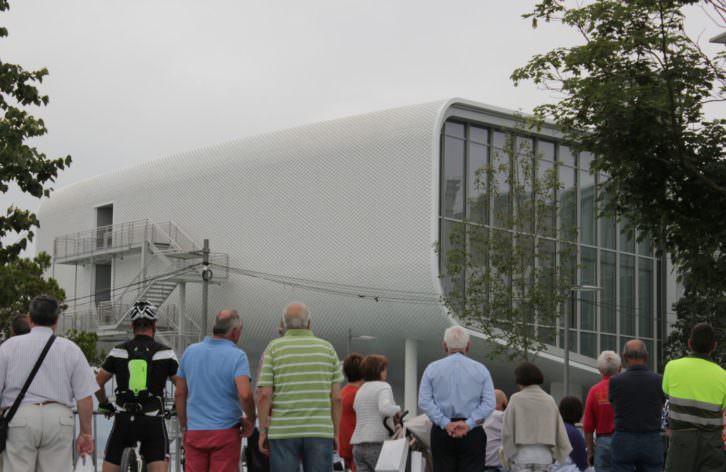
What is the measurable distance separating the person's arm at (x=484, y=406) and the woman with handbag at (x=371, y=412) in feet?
3.52

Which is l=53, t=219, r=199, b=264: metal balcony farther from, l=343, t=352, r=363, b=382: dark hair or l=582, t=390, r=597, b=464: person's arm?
l=343, t=352, r=363, b=382: dark hair

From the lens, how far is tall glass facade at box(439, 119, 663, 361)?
48.4 m

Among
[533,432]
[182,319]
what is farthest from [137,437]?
[182,319]

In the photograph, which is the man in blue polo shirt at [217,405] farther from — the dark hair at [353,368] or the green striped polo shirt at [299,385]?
the dark hair at [353,368]

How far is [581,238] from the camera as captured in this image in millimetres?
53406

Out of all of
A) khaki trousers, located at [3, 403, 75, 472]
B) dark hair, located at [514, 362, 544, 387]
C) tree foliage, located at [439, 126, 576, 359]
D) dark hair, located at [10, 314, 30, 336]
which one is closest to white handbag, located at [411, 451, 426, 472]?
dark hair, located at [514, 362, 544, 387]

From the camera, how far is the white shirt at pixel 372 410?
11672 mm

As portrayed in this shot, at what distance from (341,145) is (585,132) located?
34270 mm

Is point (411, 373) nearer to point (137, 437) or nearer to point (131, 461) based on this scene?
point (131, 461)

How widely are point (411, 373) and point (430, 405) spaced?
38.3 meters

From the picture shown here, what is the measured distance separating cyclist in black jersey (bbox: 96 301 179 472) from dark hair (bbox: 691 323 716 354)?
4119mm

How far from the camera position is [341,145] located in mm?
51281

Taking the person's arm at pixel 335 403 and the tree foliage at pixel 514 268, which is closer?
the person's arm at pixel 335 403

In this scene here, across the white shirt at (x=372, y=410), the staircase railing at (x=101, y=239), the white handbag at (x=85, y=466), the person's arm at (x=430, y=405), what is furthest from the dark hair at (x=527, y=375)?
the staircase railing at (x=101, y=239)
